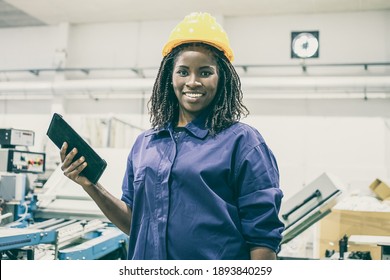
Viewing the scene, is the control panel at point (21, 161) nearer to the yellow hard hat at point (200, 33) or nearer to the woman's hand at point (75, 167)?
the woman's hand at point (75, 167)

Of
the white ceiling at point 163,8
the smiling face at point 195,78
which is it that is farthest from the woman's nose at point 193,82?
the white ceiling at point 163,8

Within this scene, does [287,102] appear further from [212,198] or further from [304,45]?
[212,198]

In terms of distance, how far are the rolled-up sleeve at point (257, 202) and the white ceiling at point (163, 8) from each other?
3.50 metres

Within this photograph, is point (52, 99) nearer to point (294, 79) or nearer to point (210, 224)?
point (294, 79)

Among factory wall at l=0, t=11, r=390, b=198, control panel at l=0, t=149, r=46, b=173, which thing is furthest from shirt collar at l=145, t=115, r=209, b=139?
factory wall at l=0, t=11, r=390, b=198

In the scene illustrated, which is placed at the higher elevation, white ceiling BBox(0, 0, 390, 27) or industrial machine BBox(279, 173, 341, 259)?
white ceiling BBox(0, 0, 390, 27)

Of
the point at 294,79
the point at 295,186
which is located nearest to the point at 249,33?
the point at 294,79

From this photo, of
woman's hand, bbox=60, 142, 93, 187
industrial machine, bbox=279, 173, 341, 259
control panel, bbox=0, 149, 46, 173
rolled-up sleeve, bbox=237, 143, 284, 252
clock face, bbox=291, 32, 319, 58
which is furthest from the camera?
clock face, bbox=291, 32, 319, 58

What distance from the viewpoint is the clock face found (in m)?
3.70

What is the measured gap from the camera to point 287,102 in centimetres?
428

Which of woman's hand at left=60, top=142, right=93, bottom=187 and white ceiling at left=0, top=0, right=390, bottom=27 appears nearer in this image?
woman's hand at left=60, top=142, right=93, bottom=187

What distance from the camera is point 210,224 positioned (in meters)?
0.74

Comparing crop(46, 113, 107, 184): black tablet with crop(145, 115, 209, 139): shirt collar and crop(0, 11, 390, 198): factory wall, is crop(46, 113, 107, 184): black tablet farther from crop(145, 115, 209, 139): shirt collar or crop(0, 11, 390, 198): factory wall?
crop(0, 11, 390, 198): factory wall

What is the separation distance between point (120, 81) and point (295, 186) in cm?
209
